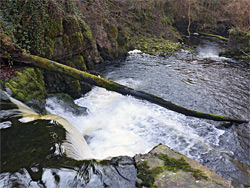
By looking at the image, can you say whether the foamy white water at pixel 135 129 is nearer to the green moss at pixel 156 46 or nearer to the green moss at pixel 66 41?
the green moss at pixel 66 41

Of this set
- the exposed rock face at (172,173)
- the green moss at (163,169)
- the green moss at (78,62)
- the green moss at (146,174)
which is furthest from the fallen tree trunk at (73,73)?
the green moss at (78,62)

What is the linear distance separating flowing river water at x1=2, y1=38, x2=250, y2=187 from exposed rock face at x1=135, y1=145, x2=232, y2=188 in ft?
3.16

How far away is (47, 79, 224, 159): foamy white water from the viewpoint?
5488mm

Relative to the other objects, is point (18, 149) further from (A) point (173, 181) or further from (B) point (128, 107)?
(B) point (128, 107)

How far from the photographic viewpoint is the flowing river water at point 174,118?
5305 mm

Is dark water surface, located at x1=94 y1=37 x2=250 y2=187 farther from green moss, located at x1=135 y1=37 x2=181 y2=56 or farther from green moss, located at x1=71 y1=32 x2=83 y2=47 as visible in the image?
green moss, located at x1=71 y1=32 x2=83 y2=47

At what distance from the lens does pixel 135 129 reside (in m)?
6.47

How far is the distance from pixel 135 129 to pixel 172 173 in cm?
296

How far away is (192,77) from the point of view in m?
11.7

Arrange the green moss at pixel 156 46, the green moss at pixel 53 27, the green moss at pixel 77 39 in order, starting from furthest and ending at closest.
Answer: the green moss at pixel 156 46 → the green moss at pixel 77 39 → the green moss at pixel 53 27

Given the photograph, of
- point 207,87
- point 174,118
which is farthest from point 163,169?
point 207,87

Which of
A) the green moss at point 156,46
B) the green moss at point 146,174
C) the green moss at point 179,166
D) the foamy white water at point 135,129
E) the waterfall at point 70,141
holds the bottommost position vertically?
the green moss at point 156,46

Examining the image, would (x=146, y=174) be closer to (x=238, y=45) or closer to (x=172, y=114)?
(x=172, y=114)

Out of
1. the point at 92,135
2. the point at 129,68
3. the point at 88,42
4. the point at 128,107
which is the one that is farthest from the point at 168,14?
the point at 92,135
